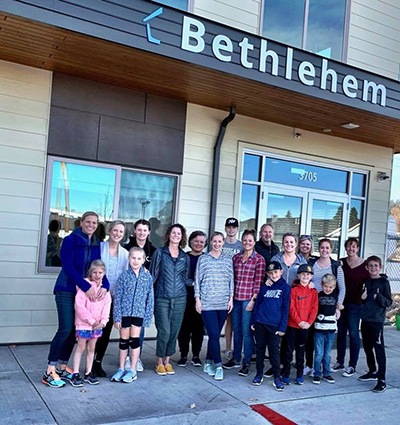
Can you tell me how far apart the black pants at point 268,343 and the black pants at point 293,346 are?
0.58 feet

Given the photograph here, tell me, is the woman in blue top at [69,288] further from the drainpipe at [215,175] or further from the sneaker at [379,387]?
the sneaker at [379,387]

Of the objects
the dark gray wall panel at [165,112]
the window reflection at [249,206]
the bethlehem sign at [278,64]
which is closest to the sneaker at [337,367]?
the window reflection at [249,206]

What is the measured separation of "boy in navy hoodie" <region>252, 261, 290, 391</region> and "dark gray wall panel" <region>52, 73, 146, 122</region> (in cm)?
298

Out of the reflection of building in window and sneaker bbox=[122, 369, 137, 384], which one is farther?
the reflection of building in window

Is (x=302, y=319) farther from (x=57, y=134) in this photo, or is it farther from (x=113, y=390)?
(x=57, y=134)

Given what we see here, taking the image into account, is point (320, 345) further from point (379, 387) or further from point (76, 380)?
point (76, 380)

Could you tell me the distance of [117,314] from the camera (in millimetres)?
4602

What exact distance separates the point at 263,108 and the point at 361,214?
11.0 feet

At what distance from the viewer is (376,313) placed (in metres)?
5.16

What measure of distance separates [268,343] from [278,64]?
10.7ft

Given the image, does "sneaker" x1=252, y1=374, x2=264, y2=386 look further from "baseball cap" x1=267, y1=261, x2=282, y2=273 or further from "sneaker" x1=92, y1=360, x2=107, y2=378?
"sneaker" x1=92, y1=360, x2=107, y2=378

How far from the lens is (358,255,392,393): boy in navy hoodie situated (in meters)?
5.11

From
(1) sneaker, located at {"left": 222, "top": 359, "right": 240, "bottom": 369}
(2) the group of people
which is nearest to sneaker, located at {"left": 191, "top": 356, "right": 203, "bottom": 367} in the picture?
(2) the group of people

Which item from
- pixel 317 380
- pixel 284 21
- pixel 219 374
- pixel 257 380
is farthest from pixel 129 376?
pixel 284 21
